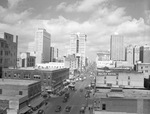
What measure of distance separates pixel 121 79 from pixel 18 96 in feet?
31.7

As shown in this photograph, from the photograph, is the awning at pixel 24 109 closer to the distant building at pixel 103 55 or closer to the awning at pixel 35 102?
the awning at pixel 35 102

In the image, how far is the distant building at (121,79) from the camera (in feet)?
51.9

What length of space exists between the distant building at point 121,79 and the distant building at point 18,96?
6.48 meters

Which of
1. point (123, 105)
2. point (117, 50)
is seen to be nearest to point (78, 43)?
point (117, 50)

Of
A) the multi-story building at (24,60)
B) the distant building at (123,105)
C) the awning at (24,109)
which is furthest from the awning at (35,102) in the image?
the multi-story building at (24,60)

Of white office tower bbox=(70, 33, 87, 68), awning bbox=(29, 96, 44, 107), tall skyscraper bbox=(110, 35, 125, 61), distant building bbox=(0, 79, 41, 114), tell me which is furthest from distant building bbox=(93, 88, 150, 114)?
tall skyscraper bbox=(110, 35, 125, 61)

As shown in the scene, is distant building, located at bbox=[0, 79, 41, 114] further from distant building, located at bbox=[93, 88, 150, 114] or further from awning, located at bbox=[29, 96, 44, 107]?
distant building, located at bbox=[93, 88, 150, 114]

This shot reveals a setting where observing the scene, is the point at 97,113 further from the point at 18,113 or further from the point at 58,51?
the point at 58,51

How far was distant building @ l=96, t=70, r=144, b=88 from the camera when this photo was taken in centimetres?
1582

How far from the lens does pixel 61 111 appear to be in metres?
11.1

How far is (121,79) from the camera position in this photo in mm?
15922

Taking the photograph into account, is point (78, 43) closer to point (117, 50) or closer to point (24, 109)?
point (117, 50)

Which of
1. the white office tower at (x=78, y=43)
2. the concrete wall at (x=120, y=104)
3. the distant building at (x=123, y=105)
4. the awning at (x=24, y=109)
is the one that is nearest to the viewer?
the distant building at (x=123, y=105)

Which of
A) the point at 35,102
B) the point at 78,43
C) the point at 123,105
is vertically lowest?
the point at 35,102
